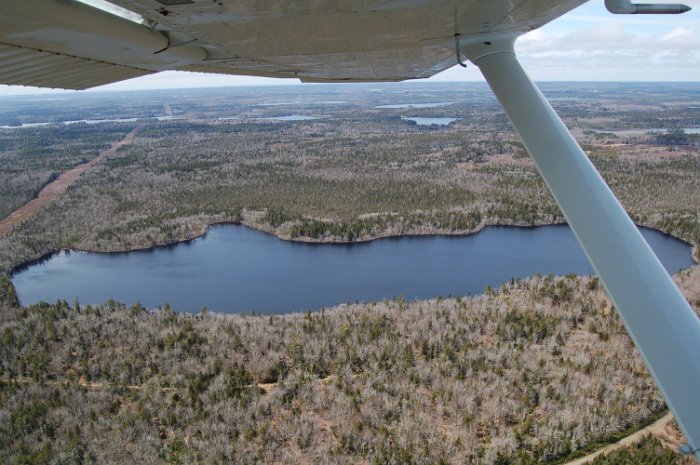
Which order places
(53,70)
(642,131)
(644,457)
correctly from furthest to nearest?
(642,131)
(644,457)
(53,70)

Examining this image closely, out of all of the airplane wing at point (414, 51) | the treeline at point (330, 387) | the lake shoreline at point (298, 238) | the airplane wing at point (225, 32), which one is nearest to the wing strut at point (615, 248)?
the airplane wing at point (414, 51)

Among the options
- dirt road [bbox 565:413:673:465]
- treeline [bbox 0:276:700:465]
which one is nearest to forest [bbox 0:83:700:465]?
treeline [bbox 0:276:700:465]

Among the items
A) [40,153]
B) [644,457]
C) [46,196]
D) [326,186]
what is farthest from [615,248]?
[40,153]

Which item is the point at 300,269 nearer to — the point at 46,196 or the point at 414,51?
the point at 414,51

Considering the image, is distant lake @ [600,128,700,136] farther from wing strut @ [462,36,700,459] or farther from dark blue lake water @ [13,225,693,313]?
wing strut @ [462,36,700,459]

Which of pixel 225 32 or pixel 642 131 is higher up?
pixel 642 131

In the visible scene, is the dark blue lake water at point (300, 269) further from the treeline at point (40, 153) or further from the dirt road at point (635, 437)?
the treeline at point (40, 153)
